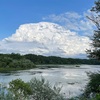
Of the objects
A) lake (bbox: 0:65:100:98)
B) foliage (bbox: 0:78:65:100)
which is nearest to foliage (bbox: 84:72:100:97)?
lake (bbox: 0:65:100:98)

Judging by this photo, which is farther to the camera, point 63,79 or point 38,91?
point 63,79

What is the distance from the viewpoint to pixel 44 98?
11.9m

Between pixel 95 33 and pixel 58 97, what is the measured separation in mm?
10926

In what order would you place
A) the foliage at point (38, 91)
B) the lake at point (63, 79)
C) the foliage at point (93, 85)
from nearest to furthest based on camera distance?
the foliage at point (38, 91)
the foliage at point (93, 85)
the lake at point (63, 79)

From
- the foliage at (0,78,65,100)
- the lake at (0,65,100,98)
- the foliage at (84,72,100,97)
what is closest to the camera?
the foliage at (0,78,65,100)

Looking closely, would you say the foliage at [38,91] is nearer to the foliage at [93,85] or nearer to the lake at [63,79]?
the lake at [63,79]

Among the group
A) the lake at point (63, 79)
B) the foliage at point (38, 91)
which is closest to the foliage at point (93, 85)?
the lake at point (63, 79)

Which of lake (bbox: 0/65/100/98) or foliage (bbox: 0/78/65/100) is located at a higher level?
foliage (bbox: 0/78/65/100)

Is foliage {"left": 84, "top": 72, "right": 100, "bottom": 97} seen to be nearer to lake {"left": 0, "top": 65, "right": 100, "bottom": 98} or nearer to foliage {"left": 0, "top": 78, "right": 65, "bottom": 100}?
lake {"left": 0, "top": 65, "right": 100, "bottom": 98}

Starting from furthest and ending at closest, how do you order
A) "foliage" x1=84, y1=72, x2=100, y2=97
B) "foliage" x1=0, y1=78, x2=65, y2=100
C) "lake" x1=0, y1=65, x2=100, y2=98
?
"lake" x1=0, y1=65, x2=100, y2=98 → "foliage" x1=84, y1=72, x2=100, y2=97 → "foliage" x1=0, y1=78, x2=65, y2=100

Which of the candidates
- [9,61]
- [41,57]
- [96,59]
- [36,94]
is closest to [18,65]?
[9,61]

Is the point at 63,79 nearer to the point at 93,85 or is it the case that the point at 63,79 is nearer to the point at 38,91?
the point at 93,85

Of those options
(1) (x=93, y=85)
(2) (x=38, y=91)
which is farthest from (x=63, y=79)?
(2) (x=38, y=91)

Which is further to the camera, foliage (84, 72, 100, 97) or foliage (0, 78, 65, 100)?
foliage (84, 72, 100, 97)
